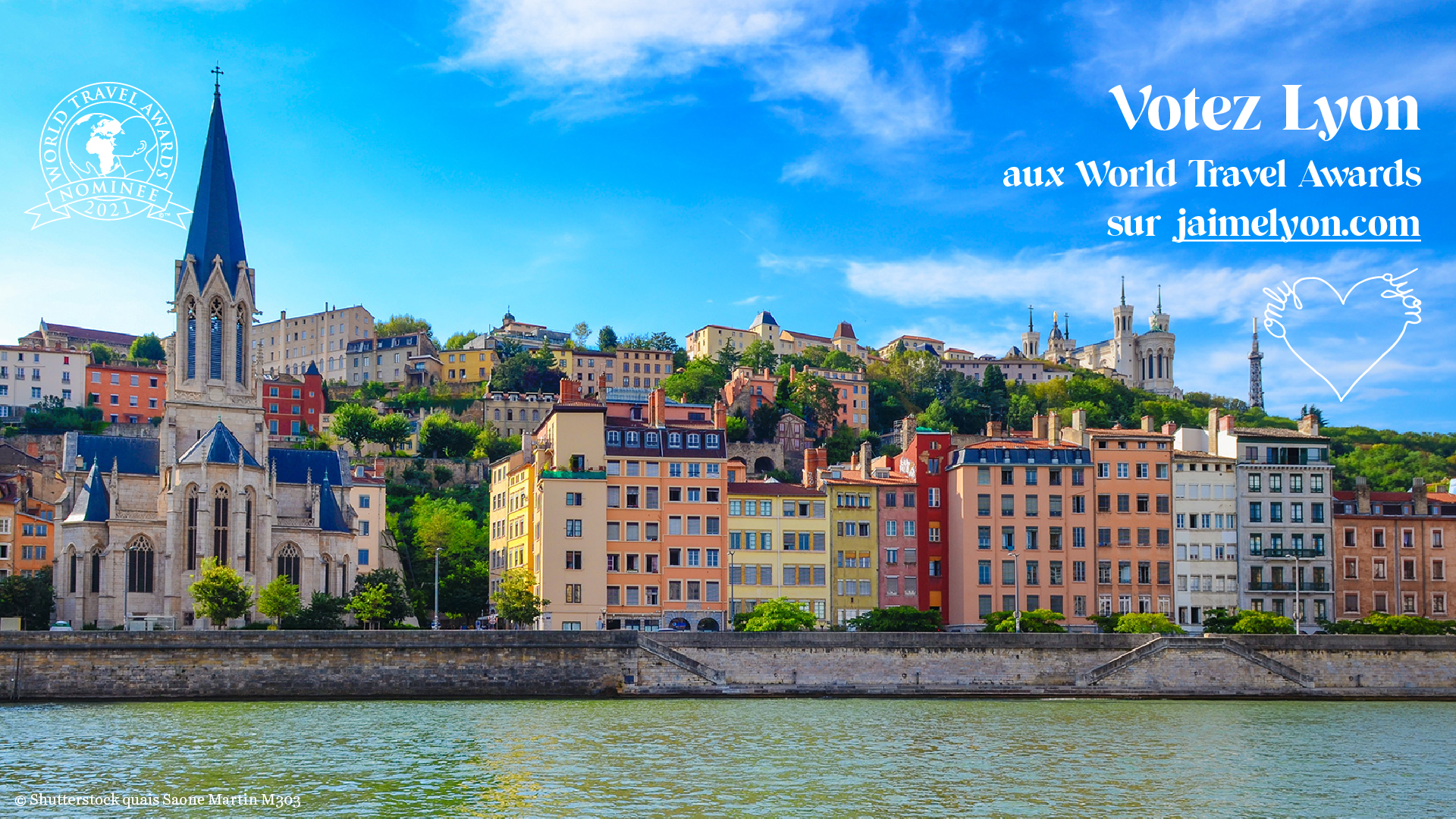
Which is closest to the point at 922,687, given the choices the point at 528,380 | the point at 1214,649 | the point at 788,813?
the point at 1214,649

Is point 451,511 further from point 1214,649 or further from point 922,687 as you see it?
point 1214,649

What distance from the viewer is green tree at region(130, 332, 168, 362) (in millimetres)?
171875

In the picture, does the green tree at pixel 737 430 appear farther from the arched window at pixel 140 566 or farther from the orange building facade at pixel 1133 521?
the arched window at pixel 140 566

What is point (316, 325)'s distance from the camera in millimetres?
191000

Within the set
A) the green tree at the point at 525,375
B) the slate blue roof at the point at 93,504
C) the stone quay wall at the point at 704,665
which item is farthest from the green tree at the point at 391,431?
the stone quay wall at the point at 704,665

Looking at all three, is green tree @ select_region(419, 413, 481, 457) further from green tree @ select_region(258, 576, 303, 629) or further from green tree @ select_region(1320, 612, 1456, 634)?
green tree @ select_region(1320, 612, 1456, 634)

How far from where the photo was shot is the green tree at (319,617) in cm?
7256

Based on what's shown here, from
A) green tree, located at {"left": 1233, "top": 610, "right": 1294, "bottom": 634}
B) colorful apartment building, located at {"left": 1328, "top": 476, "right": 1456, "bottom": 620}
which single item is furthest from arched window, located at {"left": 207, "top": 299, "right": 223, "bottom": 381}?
colorful apartment building, located at {"left": 1328, "top": 476, "right": 1456, "bottom": 620}

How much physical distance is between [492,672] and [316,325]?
447ft

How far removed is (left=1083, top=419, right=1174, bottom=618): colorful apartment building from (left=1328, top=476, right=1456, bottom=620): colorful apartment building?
10.8 metres

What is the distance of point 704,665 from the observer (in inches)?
2591

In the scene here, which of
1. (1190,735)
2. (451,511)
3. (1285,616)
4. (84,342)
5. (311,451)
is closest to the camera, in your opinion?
(1190,735)

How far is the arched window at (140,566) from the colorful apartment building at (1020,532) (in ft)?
151

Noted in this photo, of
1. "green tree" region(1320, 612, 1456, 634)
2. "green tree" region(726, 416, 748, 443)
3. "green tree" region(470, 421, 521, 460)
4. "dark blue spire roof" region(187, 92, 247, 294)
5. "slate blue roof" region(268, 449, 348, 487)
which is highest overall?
"dark blue spire roof" region(187, 92, 247, 294)
